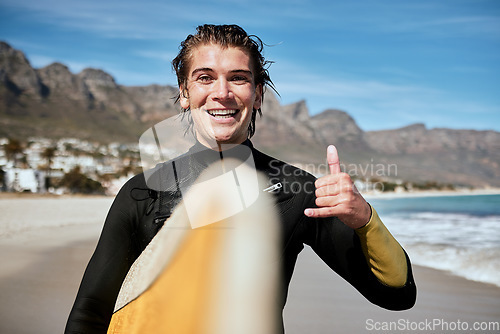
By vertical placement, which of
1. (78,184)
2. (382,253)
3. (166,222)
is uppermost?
(78,184)

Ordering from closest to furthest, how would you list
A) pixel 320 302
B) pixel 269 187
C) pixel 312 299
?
pixel 269 187 → pixel 320 302 → pixel 312 299

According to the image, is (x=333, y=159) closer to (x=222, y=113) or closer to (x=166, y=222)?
(x=222, y=113)

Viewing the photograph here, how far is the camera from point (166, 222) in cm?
151

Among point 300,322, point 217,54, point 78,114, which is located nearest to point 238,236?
point 217,54

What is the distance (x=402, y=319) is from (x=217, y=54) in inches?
241

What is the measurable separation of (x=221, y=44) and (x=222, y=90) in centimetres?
18

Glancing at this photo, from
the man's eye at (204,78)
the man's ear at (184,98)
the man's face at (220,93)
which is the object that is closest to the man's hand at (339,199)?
the man's face at (220,93)

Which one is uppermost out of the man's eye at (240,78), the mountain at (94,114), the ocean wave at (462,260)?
the mountain at (94,114)

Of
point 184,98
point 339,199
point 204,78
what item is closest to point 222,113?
point 204,78

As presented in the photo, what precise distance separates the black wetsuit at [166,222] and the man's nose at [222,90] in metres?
0.21

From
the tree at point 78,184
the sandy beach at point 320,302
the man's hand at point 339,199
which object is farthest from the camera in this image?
the tree at point 78,184

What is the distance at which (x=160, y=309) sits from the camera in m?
1.41

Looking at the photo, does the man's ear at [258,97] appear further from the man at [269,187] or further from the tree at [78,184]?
the tree at [78,184]

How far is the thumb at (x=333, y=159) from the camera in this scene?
1.45 metres
